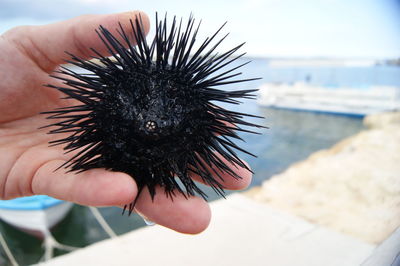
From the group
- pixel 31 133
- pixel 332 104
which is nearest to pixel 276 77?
pixel 332 104

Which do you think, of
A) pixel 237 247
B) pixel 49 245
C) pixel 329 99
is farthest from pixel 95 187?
pixel 329 99

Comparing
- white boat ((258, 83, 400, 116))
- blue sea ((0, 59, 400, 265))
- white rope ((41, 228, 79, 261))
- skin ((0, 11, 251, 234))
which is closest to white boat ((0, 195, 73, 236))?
white rope ((41, 228, 79, 261))

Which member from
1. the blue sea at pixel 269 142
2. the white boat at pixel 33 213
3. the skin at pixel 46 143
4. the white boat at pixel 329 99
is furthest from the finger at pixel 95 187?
the white boat at pixel 329 99

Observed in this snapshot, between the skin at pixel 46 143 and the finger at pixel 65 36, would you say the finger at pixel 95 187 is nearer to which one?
the skin at pixel 46 143

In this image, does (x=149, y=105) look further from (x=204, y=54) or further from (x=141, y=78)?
(x=204, y=54)

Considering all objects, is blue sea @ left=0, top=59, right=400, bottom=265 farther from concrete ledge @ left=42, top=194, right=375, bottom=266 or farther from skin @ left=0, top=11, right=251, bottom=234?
concrete ledge @ left=42, top=194, right=375, bottom=266

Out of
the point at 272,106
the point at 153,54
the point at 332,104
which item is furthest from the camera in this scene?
the point at 332,104
